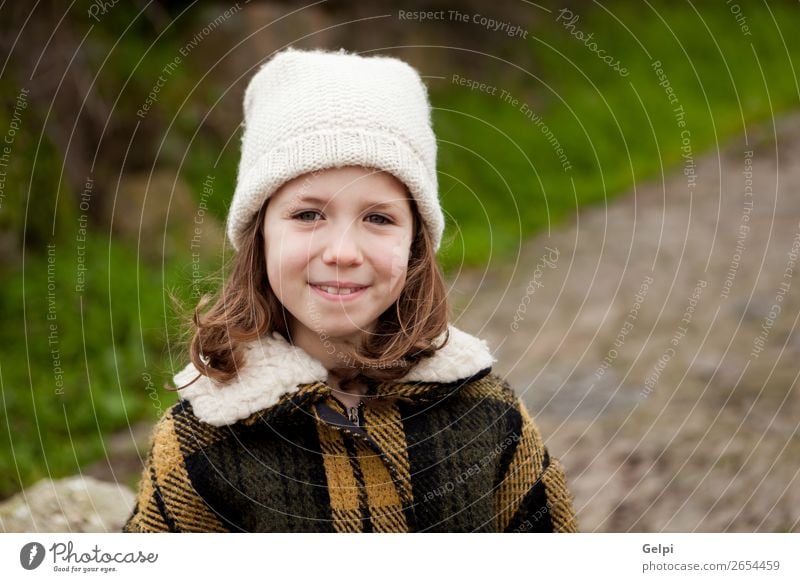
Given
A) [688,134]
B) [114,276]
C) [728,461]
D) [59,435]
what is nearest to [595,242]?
[688,134]

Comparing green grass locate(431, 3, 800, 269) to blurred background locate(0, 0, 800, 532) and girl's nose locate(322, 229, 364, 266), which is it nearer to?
blurred background locate(0, 0, 800, 532)

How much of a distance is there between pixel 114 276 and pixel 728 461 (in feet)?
6.19

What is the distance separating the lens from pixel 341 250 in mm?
1094

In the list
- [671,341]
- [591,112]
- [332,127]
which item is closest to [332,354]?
[332,127]

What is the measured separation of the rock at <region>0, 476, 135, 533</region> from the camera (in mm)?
1574

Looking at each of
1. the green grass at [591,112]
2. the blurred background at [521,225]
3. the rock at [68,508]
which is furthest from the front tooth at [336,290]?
the green grass at [591,112]

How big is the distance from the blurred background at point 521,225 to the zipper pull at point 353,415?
1.00 feet

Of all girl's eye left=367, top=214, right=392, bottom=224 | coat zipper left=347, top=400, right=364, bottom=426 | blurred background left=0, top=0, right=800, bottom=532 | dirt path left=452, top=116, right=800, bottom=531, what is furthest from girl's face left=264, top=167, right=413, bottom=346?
dirt path left=452, top=116, right=800, bottom=531

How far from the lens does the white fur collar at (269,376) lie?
1133mm

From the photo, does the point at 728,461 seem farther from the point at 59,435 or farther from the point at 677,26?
the point at 677,26

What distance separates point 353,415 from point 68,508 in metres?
0.77

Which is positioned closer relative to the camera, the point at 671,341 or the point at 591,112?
the point at 671,341

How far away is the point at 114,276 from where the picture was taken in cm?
275

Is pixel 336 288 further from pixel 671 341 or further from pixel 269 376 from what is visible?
pixel 671 341
